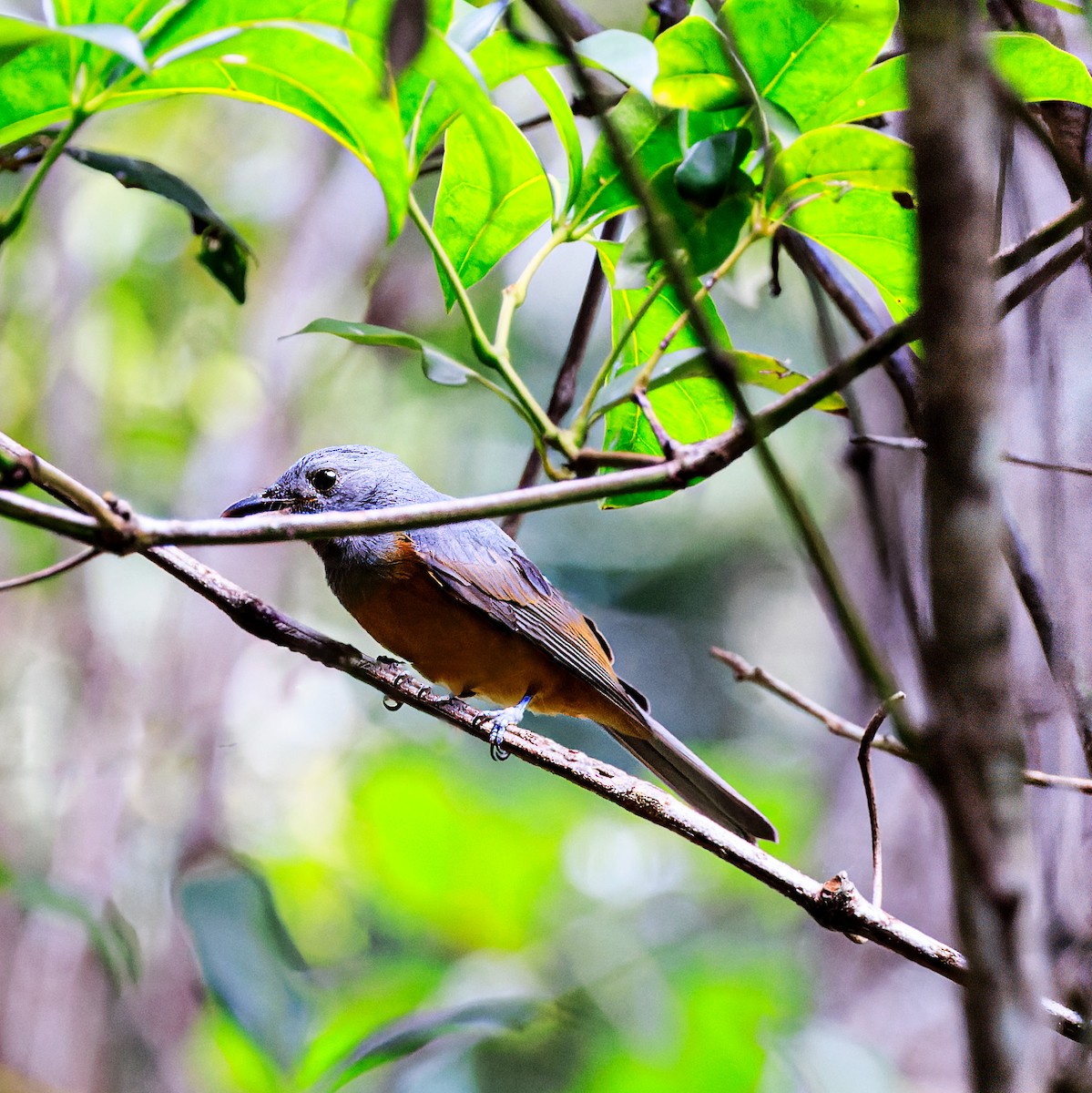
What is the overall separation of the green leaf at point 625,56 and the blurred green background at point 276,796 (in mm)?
1075

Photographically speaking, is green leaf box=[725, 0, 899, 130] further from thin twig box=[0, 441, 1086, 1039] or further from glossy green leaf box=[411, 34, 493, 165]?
thin twig box=[0, 441, 1086, 1039]

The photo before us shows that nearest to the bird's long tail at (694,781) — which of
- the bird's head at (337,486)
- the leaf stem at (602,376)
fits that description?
the bird's head at (337,486)

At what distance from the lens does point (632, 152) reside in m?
1.63

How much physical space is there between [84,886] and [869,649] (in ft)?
15.4

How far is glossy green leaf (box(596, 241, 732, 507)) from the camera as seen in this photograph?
5.61 ft

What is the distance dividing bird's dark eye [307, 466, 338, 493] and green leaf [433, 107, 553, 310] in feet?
5.95

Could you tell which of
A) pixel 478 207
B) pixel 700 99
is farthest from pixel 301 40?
pixel 700 99

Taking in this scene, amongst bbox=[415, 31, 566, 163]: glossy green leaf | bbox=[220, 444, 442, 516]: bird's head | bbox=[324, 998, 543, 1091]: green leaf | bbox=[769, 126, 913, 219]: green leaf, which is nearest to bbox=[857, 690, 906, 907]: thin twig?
bbox=[769, 126, 913, 219]: green leaf

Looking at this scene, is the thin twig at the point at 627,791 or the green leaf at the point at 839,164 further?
the thin twig at the point at 627,791

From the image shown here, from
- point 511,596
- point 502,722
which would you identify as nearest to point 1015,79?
point 502,722

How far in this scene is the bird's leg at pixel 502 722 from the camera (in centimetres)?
206

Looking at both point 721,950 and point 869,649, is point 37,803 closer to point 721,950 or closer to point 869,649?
point 721,950

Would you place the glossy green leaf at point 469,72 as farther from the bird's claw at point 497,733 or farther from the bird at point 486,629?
the bird at point 486,629

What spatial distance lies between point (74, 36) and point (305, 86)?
288 mm
